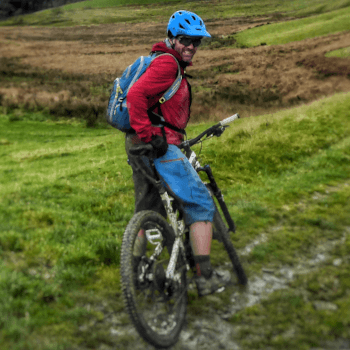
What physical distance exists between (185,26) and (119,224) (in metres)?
A: 3.71

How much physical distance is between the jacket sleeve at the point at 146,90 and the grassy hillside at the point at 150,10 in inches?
1493

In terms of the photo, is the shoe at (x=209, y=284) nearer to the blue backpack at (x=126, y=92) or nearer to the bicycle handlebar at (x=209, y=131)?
the bicycle handlebar at (x=209, y=131)

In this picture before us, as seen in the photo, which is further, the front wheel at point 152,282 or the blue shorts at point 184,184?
the blue shorts at point 184,184

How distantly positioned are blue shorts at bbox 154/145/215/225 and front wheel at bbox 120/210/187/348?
14.0 inches

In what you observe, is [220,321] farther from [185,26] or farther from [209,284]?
[185,26]

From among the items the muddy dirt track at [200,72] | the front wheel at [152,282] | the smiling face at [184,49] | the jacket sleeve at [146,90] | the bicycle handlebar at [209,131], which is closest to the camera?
the front wheel at [152,282]

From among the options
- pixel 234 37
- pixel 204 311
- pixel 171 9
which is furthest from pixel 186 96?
pixel 171 9

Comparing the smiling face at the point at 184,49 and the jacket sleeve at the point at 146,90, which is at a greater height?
the smiling face at the point at 184,49

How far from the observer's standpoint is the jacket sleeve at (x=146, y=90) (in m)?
3.49

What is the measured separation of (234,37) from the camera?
1387 inches

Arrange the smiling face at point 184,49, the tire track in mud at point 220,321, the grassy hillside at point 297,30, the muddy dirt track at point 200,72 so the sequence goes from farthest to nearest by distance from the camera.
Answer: the grassy hillside at point 297,30
the muddy dirt track at point 200,72
the smiling face at point 184,49
the tire track in mud at point 220,321

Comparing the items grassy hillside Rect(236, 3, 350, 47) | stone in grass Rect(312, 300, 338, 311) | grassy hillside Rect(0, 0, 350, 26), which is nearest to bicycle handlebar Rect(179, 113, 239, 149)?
stone in grass Rect(312, 300, 338, 311)

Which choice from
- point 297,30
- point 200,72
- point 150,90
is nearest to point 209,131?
point 150,90

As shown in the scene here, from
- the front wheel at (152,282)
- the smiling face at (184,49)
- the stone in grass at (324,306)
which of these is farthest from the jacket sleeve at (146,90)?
the stone in grass at (324,306)
